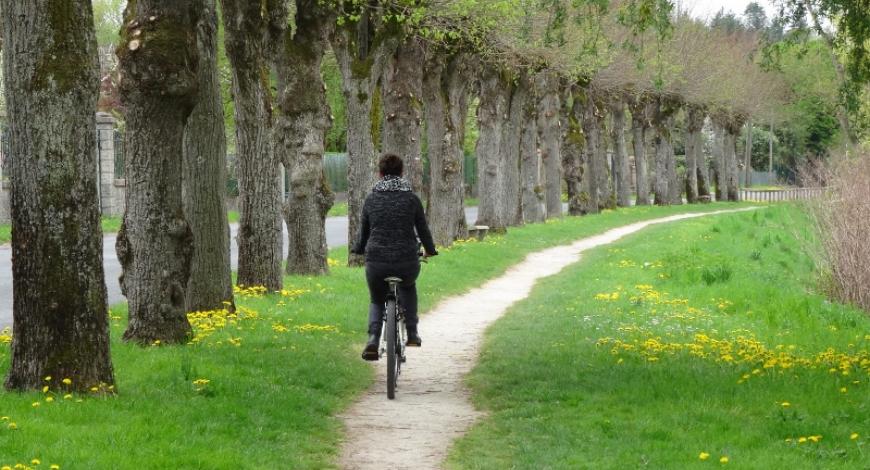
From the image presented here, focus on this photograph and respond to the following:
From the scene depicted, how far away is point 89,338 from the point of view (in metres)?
9.97

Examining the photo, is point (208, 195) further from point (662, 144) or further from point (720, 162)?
point (720, 162)

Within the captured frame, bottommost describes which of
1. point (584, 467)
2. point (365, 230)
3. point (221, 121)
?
point (584, 467)

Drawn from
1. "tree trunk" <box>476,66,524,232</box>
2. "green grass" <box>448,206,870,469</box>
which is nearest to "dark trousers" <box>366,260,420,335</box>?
"green grass" <box>448,206,870,469</box>

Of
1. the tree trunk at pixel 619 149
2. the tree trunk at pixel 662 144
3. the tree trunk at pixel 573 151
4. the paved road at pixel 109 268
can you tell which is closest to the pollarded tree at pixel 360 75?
the paved road at pixel 109 268

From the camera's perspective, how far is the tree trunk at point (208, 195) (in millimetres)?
15820

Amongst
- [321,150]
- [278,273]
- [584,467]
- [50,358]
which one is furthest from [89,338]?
[321,150]

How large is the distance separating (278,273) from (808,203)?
13.5 m

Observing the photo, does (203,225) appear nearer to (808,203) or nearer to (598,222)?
(808,203)

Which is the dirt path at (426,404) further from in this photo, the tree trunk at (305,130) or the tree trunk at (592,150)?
the tree trunk at (592,150)

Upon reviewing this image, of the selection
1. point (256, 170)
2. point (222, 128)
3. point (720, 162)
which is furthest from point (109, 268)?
point (720, 162)

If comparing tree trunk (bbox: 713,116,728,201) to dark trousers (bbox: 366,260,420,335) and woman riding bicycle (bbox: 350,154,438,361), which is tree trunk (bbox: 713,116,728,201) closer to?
dark trousers (bbox: 366,260,420,335)

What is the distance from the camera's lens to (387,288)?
11.8 meters

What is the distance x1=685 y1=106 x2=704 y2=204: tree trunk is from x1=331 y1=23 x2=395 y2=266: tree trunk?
4919 centimetres

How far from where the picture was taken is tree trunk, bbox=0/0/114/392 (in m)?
9.66
